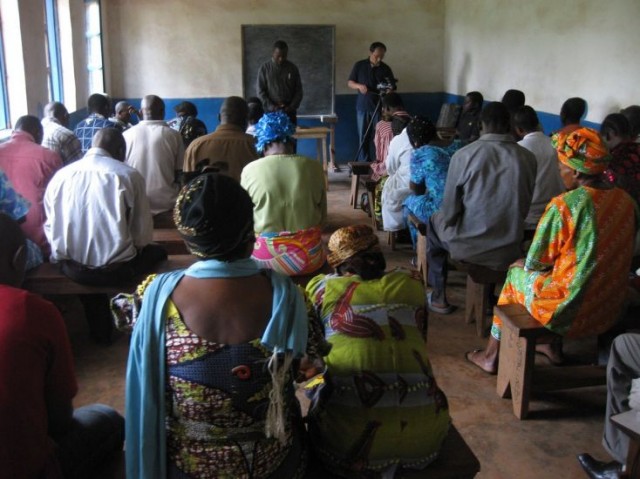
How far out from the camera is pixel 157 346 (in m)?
1.46

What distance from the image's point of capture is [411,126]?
4215 mm

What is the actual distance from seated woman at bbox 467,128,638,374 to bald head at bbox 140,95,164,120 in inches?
106

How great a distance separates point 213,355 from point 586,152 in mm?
1797

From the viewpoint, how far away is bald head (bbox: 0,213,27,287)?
1740 mm

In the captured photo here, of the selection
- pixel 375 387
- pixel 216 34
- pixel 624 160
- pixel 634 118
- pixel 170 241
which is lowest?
pixel 170 241

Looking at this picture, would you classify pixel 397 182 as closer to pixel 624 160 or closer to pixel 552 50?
pixel 624 160

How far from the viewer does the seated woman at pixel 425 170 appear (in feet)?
13.1

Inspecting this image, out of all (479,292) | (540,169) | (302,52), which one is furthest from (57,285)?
(302,52)

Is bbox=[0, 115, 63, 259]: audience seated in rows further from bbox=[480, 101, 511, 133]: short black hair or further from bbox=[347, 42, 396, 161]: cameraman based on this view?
bbox=[347, 42, 396, 161]: cameraman

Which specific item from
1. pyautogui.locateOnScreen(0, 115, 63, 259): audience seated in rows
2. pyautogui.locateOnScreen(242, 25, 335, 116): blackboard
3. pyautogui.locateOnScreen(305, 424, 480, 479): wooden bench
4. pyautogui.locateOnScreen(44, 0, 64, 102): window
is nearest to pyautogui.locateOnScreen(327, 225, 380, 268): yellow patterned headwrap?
pyautogui.locateOnScreen(305, 424, 480, 479): wooden bench

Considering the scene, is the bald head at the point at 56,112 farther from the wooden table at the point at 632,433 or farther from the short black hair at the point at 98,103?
the wooden table at the point at 632,433

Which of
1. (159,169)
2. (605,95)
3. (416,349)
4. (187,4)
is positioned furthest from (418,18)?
(416,349)

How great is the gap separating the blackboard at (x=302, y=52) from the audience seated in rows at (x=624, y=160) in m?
5.60

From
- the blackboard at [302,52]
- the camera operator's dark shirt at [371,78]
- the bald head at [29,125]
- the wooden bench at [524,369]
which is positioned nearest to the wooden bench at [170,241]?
the bald head at [29,125]
